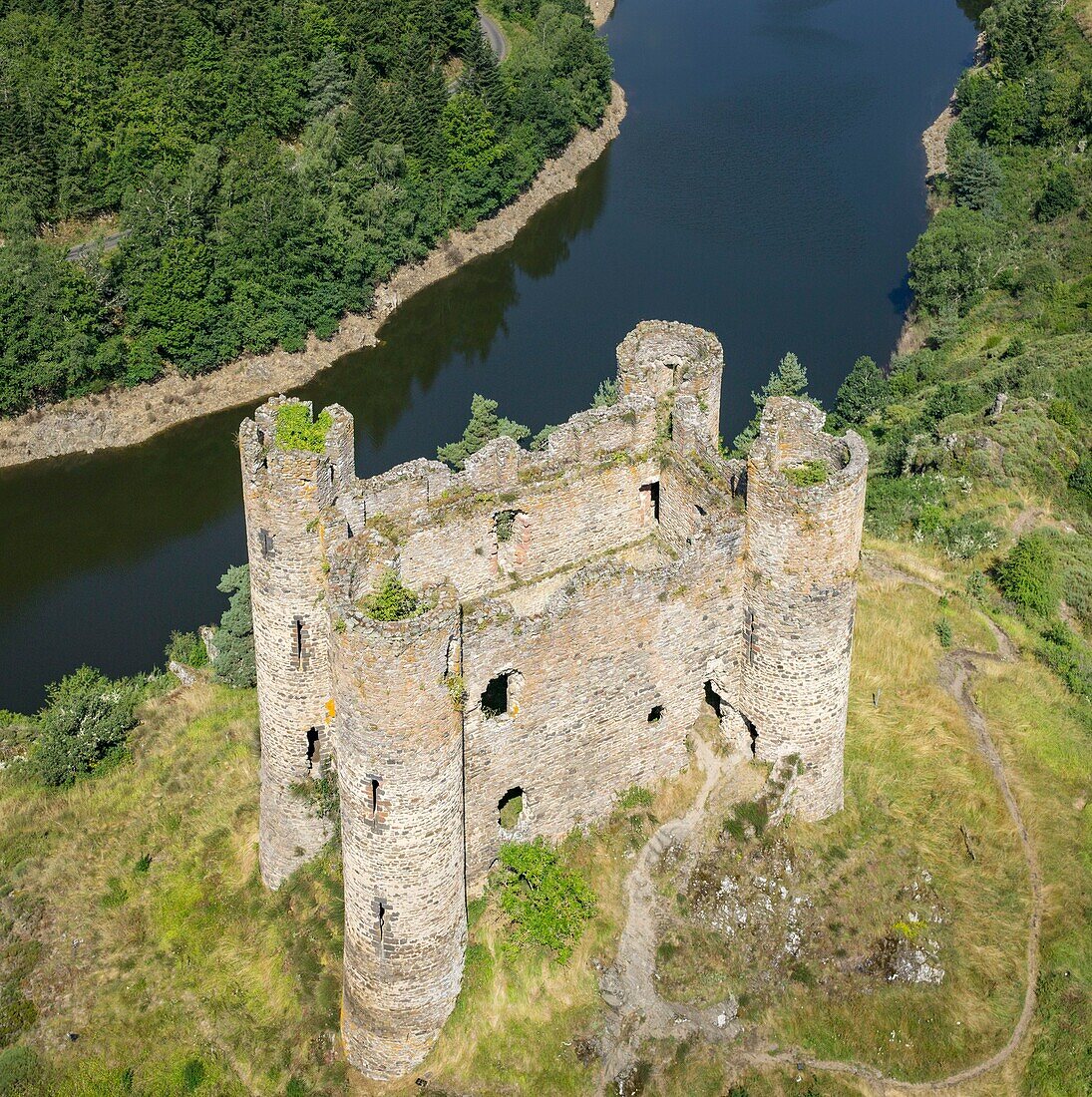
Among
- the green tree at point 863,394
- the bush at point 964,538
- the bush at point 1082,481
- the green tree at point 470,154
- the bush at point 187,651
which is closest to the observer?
the bush at point 964,538

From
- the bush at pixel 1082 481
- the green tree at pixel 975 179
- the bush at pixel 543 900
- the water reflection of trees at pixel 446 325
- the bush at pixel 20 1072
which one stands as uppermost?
the bush at pixel 543 900

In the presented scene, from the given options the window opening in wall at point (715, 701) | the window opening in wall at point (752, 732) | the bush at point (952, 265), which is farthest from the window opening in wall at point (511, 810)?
the bush at point (952, 265)

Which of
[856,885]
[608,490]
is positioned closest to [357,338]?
[608,490]

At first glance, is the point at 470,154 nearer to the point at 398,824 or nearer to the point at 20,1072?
the point at 20,1072

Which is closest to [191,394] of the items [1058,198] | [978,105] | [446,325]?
[446,325]

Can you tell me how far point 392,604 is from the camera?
18422 millimetres

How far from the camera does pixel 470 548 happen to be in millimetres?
22844

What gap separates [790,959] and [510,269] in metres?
41.0

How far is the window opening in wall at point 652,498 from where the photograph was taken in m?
24.3

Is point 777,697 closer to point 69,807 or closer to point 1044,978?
point 1044,978

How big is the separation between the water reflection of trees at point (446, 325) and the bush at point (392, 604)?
28493 mm

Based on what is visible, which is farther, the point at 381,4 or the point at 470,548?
the point at 381,4

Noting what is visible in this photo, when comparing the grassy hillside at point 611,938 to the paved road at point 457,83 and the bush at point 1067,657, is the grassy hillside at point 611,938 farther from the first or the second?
the paved road at point 457,83

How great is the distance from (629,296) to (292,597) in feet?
119
